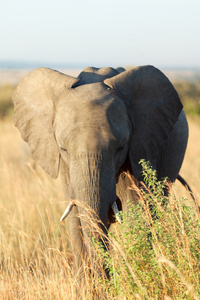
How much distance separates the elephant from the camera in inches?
150

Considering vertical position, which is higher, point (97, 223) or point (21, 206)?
point (97, 223)

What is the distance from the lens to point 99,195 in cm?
376

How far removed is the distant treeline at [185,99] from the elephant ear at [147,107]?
1463 centimetres

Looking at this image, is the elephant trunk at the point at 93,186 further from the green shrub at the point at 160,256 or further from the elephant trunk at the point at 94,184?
the green shrub at the point at 160,256

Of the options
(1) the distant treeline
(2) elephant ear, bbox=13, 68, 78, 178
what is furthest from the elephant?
(1) the distant treeline

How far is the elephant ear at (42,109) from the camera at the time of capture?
4.36 metres

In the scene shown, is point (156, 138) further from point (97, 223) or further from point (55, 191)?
point (55, 191)

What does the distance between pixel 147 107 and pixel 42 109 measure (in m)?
0.93

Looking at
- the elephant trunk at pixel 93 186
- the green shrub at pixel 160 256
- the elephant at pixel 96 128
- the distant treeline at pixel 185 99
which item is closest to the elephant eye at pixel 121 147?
the elephant at pixel 96 128

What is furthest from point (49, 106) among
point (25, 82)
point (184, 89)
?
point (184, 89)

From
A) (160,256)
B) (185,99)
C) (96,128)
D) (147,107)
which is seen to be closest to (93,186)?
(96,128)

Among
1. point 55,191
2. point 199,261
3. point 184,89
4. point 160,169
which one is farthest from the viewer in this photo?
point 184,89

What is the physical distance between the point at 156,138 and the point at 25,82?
129cm

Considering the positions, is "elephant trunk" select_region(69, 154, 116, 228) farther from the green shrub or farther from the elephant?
the green shrub
